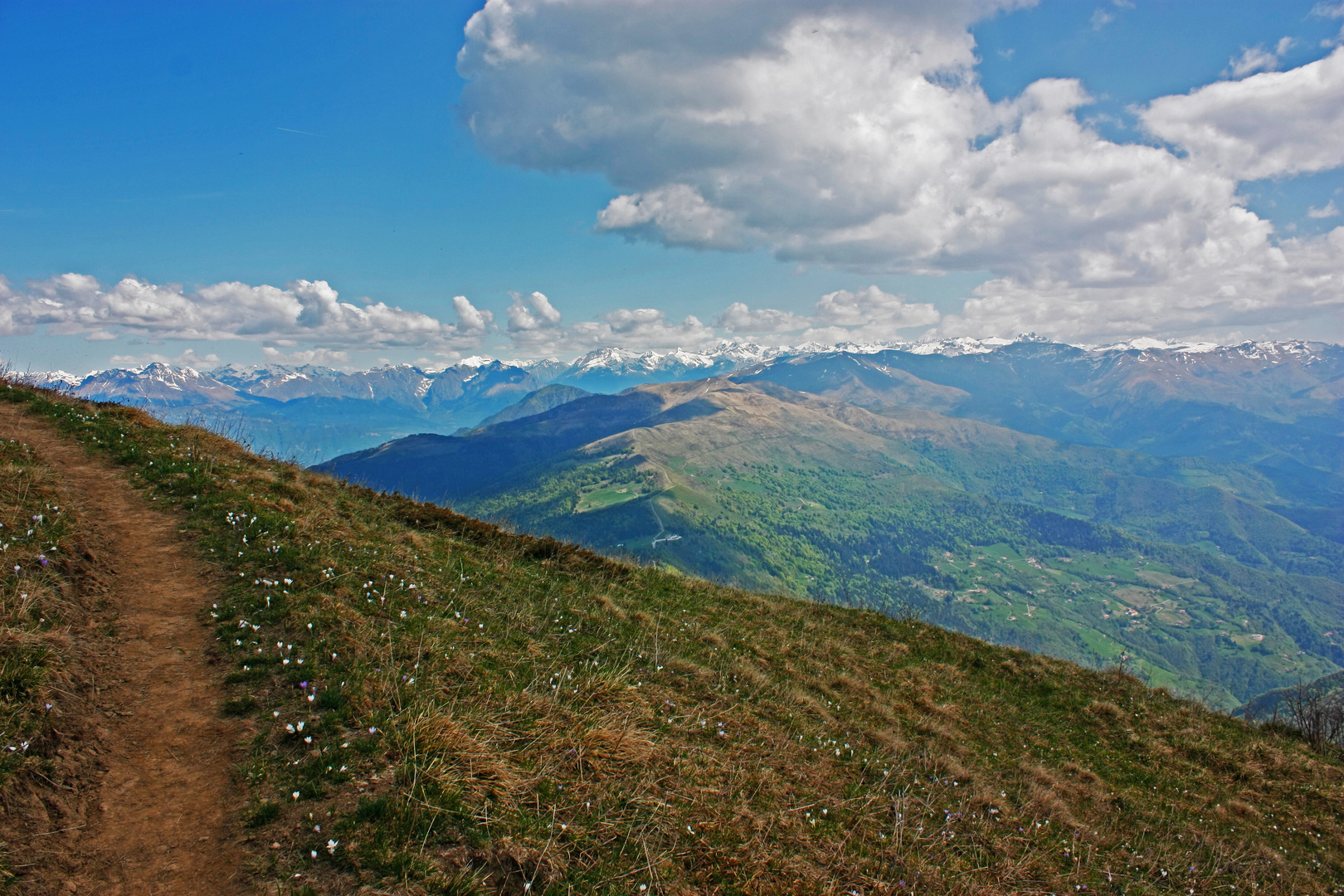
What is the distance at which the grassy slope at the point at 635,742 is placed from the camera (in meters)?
6.75

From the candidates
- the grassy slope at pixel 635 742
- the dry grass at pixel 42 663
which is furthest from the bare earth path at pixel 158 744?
the grassy slope at pixel 635 742

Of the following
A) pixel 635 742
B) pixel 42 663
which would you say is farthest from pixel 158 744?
pixel 635 742

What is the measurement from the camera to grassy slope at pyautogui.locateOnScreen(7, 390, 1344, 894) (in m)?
6.75

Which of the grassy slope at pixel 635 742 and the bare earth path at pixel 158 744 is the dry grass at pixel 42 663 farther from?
the grassy slope at pixel 635 742

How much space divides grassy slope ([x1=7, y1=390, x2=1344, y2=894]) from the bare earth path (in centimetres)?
39

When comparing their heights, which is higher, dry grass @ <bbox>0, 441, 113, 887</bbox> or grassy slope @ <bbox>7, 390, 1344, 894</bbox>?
dry grass @ <bbox>0, 441, 113, 887</bbox>

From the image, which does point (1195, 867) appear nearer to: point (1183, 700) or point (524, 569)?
point (1183, 700)

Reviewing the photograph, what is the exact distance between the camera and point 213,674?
8555 mm

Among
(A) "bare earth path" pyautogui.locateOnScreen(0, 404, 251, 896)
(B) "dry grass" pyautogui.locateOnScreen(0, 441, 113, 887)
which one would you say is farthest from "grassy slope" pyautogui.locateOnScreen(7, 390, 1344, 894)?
(B) "dry grass" pyautogui.locateOnScreen(0, 441, 113, 887)

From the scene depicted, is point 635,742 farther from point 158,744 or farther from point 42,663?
point 42,663

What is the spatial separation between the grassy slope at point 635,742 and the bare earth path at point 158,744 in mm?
391

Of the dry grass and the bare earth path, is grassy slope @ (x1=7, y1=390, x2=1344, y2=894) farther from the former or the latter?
the dry grass

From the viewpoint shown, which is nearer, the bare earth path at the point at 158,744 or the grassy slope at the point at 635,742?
the bare earth path at the point at 158,744

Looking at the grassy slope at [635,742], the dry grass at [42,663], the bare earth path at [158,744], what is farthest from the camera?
the grassy slope at [635,742]
